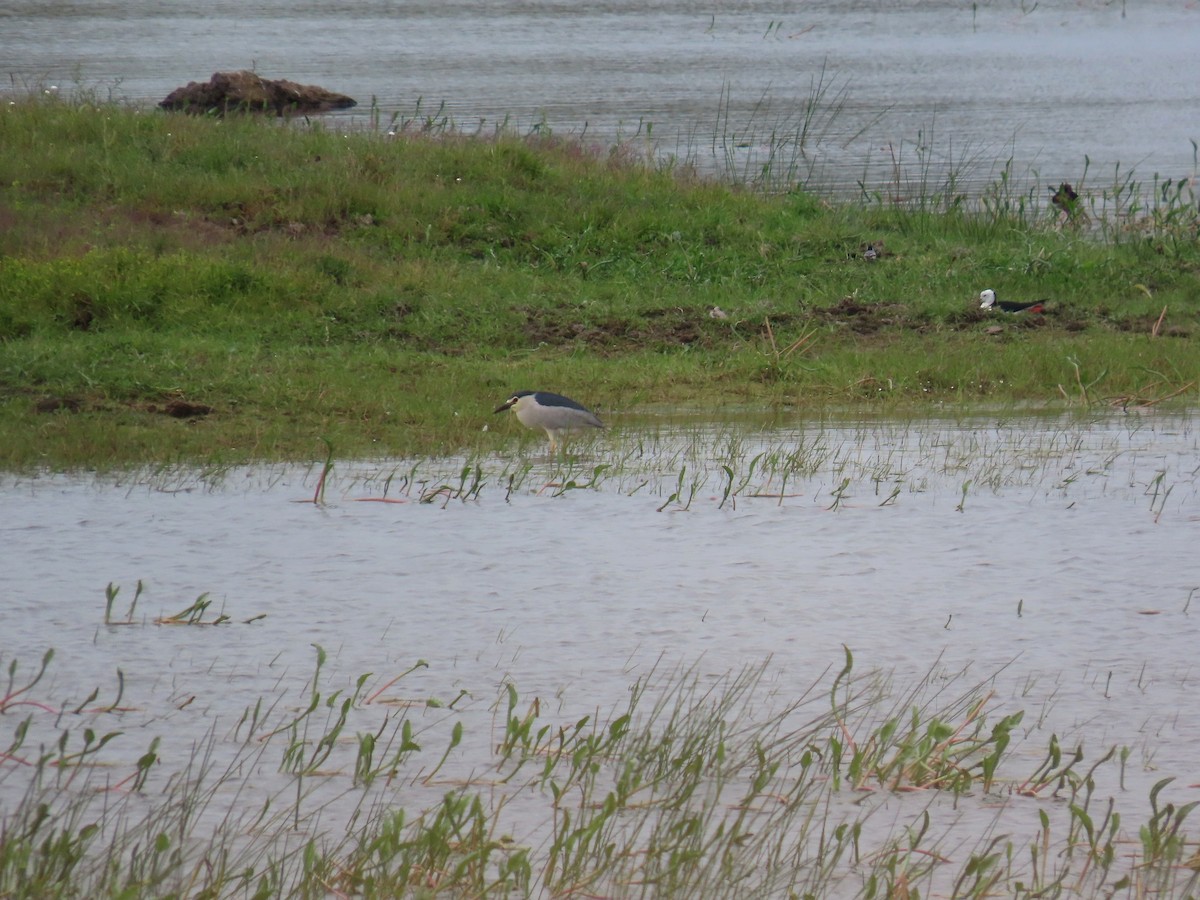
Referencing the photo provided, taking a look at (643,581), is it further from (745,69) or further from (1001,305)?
(745,69)

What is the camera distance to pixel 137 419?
9.05m

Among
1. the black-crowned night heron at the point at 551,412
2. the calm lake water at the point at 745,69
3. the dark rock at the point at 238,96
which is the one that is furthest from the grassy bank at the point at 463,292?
the dark rock at the point at 238,96

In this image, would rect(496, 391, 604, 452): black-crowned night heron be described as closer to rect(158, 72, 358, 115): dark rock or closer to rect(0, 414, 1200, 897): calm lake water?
rect(0, 414, 1200, 897): calm lake water

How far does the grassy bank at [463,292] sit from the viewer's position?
31.1ft

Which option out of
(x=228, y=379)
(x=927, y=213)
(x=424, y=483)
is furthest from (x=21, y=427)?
(x=927, y=213)

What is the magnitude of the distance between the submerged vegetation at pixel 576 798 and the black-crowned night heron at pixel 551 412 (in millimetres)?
3109

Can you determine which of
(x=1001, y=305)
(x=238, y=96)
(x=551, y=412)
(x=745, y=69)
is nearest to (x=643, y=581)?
(x=551, y=412)

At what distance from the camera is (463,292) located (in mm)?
11602

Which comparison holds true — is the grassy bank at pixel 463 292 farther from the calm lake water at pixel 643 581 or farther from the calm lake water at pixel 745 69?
the calm lake water at pixel 745 69

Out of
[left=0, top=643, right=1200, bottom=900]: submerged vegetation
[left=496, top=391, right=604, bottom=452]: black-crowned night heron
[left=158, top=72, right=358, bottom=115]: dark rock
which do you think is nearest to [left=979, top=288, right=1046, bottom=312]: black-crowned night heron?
[left=496, top=391, right=604, bottom=452]: black-crowned night heron

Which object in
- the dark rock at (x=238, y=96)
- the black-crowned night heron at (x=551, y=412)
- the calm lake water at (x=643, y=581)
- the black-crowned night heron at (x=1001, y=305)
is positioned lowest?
the calm lake water at (x=643, y=581)

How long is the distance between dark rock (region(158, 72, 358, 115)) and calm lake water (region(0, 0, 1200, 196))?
100 cm

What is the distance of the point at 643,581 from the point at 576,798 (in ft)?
7.25

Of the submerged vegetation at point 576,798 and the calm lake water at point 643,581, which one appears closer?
the submerged vegetation at point 576,798
